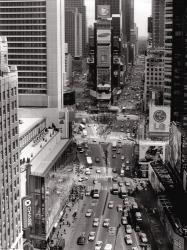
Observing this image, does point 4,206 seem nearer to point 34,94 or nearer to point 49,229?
point 49,229

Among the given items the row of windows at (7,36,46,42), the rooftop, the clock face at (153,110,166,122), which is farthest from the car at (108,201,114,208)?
the row of windows at (7,36,46,42)

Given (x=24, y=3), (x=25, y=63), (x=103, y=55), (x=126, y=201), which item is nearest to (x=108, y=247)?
(x=126, y=201)

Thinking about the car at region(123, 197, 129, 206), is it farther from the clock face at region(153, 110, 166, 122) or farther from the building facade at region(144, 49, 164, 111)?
the building facade at region(144, 49, 164, 111)

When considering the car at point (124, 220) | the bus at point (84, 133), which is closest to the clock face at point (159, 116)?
the car at point (124, 220)

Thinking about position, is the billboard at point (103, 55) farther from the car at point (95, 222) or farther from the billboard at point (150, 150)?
the car at point (95, 222)

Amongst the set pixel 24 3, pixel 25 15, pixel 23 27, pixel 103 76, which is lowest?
pixel 103 76

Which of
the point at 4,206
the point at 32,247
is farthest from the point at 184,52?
the point at 4,206

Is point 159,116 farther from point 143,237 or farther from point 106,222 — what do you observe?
point 143,237
